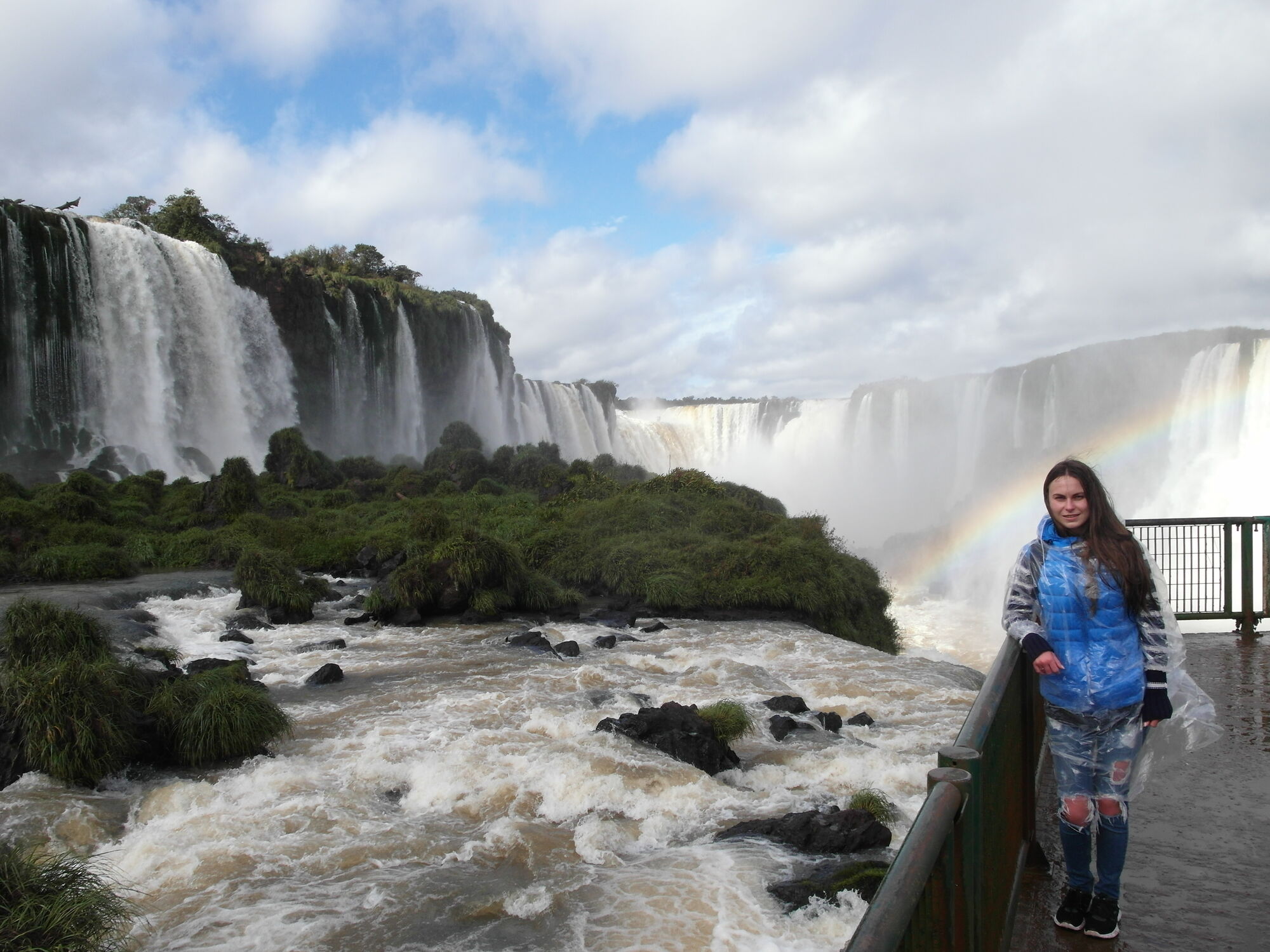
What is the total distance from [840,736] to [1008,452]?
4479 cm

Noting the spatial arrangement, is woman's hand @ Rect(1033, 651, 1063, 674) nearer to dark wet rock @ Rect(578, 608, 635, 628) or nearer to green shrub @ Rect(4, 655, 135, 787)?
green shrub @ Rect(4, 655, 135, 787)

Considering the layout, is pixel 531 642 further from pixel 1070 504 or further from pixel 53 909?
pixel 1070 504

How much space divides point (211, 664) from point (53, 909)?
6.63 meters

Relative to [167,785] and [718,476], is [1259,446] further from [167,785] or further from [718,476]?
[167,785]

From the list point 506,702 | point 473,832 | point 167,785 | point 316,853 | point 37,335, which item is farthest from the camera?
point 37,335

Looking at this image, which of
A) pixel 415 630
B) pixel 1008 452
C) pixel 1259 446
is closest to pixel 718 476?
pixel 1008 452

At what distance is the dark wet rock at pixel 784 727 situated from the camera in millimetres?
8703

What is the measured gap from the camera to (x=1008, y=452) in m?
49.1

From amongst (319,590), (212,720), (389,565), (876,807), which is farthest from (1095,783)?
(389,565)

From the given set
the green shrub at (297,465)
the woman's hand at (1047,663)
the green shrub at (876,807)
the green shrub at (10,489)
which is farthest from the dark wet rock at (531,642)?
the green shrub at (297,465)

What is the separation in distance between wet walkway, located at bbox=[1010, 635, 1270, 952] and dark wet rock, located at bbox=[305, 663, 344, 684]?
27.2ft

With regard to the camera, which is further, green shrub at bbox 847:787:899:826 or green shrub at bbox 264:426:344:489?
green shrub at bbox 264:426:344:489

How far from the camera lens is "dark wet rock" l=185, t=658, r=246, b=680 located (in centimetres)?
1000

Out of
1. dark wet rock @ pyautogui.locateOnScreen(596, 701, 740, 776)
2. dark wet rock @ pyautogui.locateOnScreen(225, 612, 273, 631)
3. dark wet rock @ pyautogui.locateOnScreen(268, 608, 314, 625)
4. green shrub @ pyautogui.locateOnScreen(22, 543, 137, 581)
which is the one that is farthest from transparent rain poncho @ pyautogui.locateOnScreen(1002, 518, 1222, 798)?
green shrub @ pyautogui.locateOnScreen(22, 543, 137, 581)
